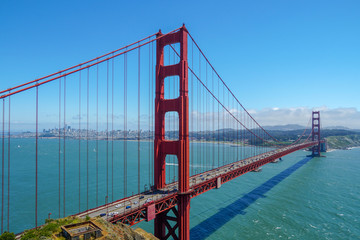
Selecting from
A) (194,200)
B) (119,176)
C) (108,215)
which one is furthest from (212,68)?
(119,176)

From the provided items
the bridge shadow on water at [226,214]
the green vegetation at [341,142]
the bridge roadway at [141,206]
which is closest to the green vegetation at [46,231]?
the bridge roadway at [141,206]

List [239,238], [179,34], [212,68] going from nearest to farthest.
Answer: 1. [179,34]
2. [239,238]
3. [212,68]

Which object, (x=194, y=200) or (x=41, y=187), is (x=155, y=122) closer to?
(x=194, y=200)

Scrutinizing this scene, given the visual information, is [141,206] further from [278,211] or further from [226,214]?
[278,211]

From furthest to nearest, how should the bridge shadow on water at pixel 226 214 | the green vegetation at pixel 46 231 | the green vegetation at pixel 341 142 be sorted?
the green vegetation at pixel 341 142 → the bridge shadow on water at pixel 226 214 → the green vegetation at pixel 46 231

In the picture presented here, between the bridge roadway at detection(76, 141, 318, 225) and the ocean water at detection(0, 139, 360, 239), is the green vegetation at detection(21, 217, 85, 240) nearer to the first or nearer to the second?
the bridge roadway at detection(76, 141, 318, 225)

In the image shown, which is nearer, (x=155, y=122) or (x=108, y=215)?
(x=108, y=215)

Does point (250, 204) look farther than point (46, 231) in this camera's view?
Yes

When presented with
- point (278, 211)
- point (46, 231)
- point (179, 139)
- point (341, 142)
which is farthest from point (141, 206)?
point (341, 142)

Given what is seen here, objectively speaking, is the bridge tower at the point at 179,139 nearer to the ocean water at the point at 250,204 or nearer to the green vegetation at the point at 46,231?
the ocean water at the point at 250,204
